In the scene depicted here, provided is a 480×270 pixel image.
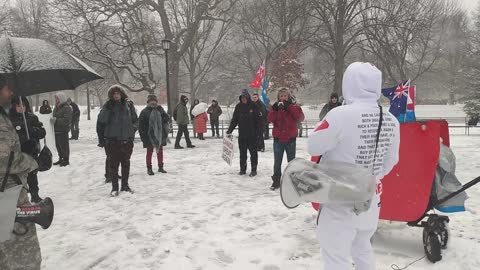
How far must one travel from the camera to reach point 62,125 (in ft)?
33.9

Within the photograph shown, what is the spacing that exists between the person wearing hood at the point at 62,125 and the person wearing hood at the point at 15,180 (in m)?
7.71

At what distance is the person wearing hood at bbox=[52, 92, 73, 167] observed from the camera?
408 inches

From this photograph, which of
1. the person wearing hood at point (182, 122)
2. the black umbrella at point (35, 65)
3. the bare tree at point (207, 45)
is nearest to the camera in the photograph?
the black umbrella at point (35, 65)

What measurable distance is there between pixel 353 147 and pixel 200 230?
10.0 feet

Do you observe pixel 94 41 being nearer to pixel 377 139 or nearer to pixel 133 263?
pixel 133 263

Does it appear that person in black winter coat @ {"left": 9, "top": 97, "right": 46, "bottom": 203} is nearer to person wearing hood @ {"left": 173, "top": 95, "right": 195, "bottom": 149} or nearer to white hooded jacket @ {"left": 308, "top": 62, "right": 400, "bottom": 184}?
white hooded jacket @ {"left": 308, "top": 62, "right": 400, "bottom": 184}

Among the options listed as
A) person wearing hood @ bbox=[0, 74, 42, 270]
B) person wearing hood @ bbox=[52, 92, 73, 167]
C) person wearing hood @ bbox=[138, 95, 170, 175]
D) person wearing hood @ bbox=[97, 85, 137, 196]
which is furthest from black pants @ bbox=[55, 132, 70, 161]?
person wearing hood @ bbox=[0, 74, 42, 270]

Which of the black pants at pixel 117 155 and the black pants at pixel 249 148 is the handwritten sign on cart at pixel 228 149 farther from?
the black pants at pixel 117 155

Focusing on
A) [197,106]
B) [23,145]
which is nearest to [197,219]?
[23,145]

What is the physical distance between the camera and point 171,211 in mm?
6254

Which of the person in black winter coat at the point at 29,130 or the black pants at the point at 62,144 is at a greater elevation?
the person in black winter coat at the point at 29,130

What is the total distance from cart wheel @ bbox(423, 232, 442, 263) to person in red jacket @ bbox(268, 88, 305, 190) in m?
3.65

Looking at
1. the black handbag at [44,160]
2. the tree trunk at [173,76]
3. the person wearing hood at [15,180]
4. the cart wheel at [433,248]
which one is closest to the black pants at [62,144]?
the black handbag at [44,160]

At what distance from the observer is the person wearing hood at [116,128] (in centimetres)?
705
